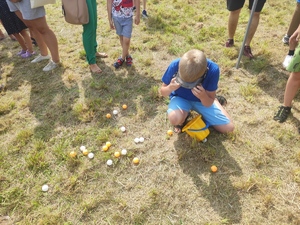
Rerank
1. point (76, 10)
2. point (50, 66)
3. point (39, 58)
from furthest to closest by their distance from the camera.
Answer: point (39, 58) → point (50, 66) → point (76, 10)

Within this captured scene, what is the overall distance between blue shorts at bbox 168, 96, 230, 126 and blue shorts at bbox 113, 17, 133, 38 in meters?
1.57

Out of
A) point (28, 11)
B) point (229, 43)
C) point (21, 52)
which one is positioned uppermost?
point (28, 11)

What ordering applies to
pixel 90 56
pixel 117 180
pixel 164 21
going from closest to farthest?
1. pixel 117 180
2. pixel 90 56
3. pixel 164 21

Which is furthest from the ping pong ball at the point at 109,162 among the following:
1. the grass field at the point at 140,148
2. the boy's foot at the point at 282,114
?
the boy's foot at the point at 282,114

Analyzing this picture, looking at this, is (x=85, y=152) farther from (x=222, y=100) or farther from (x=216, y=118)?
(x=222, y=100)

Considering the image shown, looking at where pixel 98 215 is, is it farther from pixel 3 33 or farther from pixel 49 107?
pixel 3 33

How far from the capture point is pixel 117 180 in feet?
8.83

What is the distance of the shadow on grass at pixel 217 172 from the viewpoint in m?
2.42

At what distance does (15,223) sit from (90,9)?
2.93 m

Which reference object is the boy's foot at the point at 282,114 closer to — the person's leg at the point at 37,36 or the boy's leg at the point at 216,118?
the boy's leg at the point at 216,118

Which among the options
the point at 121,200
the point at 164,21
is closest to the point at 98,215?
the point at 121,200

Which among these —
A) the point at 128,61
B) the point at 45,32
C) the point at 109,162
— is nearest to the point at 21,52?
the point at 45,32

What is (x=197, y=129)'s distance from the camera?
2885 millimetres

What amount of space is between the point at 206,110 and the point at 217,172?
75 centimetres
